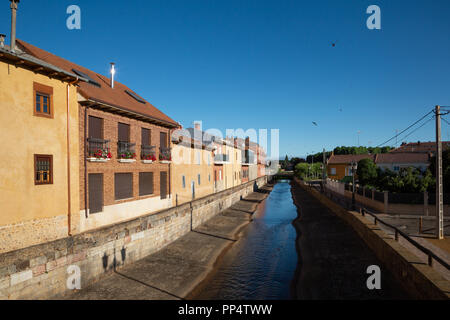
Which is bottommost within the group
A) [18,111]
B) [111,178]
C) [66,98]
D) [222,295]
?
[222,295]

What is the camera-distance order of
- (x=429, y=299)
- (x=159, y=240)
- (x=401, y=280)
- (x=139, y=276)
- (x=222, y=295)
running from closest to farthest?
(x=429, y=299) → (x=401, y=280) → (x=222, y=295) → (x=139, y=276) → (x=159, y=240)

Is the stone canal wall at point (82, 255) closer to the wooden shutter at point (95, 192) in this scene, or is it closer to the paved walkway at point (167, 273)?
the paved walkway at point (167, 273)

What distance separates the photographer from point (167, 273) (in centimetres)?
1323

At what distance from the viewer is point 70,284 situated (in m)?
10.6

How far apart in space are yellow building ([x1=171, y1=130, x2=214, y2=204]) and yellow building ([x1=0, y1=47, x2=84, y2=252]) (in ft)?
32.6

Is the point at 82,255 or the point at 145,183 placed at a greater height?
the point at 145,183

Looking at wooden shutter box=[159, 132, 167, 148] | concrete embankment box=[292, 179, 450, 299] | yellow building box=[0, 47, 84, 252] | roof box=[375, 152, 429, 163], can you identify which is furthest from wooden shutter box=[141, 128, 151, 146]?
roof box=[375, 152, 429, 163]

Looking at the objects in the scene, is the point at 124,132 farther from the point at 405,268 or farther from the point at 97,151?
the point at 405,268

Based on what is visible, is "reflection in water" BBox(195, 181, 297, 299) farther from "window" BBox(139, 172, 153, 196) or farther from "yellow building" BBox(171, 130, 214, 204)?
"window" BBox(139, 172, 153, 196)

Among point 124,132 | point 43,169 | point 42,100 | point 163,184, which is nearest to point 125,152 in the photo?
point 124,132

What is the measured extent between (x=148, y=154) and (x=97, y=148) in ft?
14.1

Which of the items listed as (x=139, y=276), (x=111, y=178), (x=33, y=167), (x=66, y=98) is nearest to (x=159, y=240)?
(x=139, y=276)
